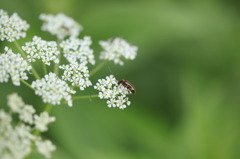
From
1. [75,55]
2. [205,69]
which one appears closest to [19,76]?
[75,55]

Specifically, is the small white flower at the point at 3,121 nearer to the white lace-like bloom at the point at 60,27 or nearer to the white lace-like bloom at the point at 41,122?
the white lace-like bloom at the point at 41,122

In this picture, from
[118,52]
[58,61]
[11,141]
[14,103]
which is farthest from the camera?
[118,52]

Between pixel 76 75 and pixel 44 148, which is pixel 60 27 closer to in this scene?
pixel 76 75

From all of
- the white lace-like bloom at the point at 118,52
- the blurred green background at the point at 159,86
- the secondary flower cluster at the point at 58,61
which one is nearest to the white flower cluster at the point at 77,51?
the secondary flower cluster at the point at 58,61

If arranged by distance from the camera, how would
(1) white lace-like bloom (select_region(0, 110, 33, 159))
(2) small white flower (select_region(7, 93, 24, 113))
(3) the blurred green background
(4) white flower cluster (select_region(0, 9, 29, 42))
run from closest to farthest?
1. (1) white lace-like bloom (select_region(0, 110, 33, 159))
2. (2) small white flower (select_region(7, 93, 24, 113))
3. (4) white flower cluster (select_region(0, 9, 29, 42))
4. (3) the blurred green background

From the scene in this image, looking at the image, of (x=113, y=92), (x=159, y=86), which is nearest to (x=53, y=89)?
(x=113, y=92)

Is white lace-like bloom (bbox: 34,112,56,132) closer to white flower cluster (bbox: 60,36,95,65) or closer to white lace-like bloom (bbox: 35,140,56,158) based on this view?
white lace-like bloom (bbox: 35,140,56,158)

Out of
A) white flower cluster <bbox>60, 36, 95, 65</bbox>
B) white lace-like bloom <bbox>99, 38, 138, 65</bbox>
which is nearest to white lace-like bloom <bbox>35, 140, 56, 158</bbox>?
white flower cluster <bbox>60, 36, 95, 65</bbox>
